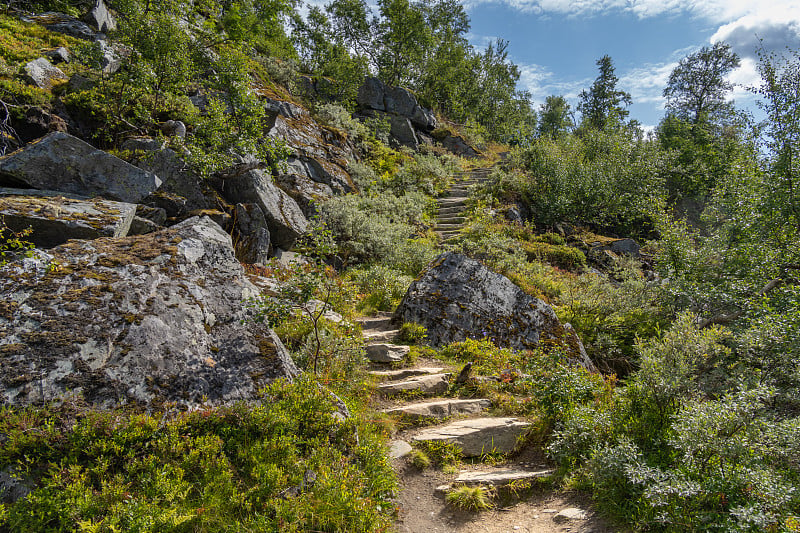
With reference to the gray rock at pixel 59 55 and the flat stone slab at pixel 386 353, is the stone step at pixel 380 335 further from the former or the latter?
the gray rock at pixel 59 55

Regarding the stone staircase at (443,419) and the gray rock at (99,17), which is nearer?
the stone staircase at (443,419)

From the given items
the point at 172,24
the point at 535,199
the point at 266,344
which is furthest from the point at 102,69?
the point at 535,199

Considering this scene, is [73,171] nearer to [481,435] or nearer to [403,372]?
[403,372]

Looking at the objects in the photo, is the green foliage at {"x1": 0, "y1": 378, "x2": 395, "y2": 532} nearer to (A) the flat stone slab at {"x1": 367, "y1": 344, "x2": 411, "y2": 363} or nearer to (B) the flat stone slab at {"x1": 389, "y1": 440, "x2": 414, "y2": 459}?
(B) the flat stone slab at {"x1": 389, "y1": 440, "x2": 414, "y2": 459}

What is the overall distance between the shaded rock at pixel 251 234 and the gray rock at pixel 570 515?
7952mm

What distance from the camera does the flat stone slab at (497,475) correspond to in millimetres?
4648

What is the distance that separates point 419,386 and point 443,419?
0.79 meters

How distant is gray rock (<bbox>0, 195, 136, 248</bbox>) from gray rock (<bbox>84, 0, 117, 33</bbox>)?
11606 millimetres

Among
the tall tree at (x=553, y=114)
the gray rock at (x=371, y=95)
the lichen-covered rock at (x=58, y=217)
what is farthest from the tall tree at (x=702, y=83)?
the lichen-covered rock at (x=58, y=217)

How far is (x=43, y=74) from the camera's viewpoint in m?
8.65

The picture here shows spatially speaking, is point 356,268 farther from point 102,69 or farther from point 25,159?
point 102,69

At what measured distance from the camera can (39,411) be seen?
10.4 ft

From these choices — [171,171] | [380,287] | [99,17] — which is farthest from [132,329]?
[99,17]

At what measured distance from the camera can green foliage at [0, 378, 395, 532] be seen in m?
2.79
